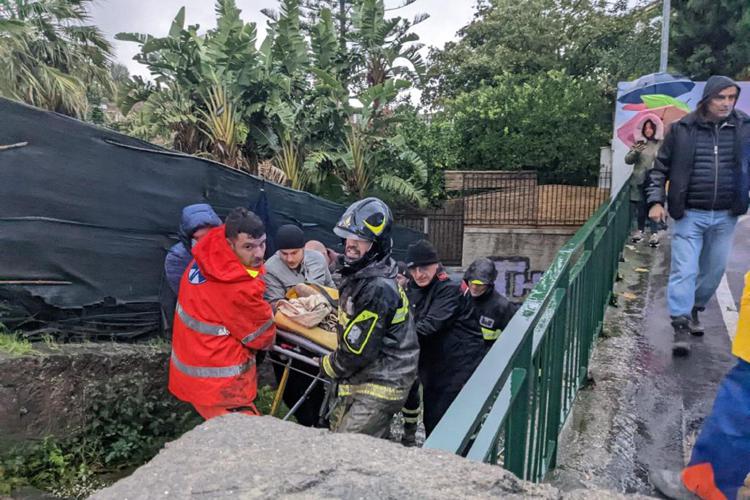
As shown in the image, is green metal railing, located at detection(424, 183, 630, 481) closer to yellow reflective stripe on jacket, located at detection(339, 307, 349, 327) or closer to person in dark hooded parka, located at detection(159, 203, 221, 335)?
yellow reflective stripe on jacket, located at detection(339, 307, 349, 327)

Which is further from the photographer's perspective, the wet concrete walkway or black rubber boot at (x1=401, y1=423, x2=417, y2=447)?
black rubber boot at (x1=401, y1=423, x2=417, y2=447)

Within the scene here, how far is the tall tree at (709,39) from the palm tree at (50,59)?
560 inches

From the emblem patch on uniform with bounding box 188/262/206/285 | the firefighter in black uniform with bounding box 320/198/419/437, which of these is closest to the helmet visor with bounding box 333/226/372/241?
the firefighter in black uniform with bounding box 320/198/419/437

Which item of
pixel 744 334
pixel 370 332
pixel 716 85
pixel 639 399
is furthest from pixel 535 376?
pixel 716 85

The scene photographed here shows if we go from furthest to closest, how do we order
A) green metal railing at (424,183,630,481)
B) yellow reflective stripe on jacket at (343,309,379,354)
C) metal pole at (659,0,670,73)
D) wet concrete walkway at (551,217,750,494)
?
metal pole at (659,0,670,73) → yellow reflective stripe on jacket at (343,309,379,354) → wet concrete walkway at (551,217,750,494) → green metal railing at (424,183,630,481)

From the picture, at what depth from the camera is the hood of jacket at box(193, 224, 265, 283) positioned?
3.49 metres

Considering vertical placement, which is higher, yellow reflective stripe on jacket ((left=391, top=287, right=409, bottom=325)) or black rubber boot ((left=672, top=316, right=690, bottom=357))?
yellow reflective stripe on jacket ((left=391, top=287, right=409, bottom=325))

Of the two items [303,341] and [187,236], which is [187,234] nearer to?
[187,236]

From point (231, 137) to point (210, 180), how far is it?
476 cm

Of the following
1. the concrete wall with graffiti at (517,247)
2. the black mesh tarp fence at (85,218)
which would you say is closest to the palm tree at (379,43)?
the concrete wall with graffiti at (517,247)

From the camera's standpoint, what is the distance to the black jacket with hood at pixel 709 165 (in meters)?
4.04

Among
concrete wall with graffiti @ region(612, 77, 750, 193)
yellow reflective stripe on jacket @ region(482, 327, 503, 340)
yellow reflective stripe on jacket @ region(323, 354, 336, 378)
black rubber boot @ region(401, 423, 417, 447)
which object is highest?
concrete wall with graffiti @ region(612, 77, 750, 193)

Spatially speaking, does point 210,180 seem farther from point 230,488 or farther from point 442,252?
point 442,252

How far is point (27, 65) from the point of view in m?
11.8
